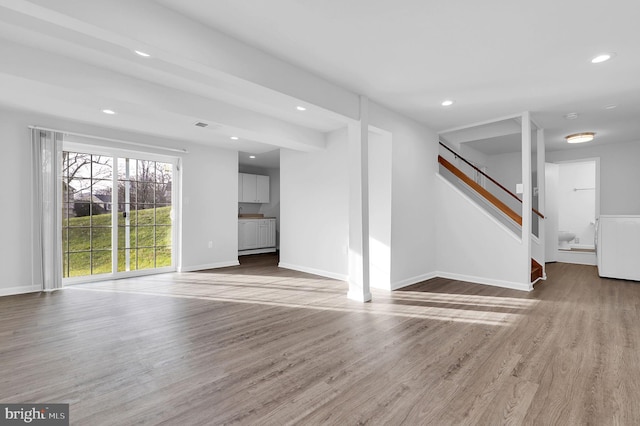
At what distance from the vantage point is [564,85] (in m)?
3.54

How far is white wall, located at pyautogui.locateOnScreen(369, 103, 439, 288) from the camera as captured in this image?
4.45m

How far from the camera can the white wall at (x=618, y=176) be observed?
243 inches

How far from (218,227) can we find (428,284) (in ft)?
13.6

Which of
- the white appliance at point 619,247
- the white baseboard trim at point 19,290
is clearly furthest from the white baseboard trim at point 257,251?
the white appliance at point 619,247

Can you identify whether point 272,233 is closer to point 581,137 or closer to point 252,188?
point 252,188

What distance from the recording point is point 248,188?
8.62 meters

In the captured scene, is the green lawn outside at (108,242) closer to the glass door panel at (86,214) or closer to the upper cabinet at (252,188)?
the glass door panel at (86,214)

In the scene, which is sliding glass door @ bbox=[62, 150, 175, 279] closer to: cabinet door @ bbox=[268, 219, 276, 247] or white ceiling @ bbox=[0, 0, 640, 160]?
white ceiling @ bbox=[0, 0, 640, 160]

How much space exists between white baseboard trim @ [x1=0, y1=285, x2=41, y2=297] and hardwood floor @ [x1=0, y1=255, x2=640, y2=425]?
270 mm

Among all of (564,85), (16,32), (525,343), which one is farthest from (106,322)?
(564,85)

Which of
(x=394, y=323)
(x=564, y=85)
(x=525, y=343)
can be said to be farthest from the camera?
(x=564, y=85)

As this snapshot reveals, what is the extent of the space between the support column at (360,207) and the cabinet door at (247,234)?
4.75 m

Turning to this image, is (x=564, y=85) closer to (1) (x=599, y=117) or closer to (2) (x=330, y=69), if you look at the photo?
(1) (x=599, y=117)

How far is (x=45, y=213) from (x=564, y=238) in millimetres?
11280
